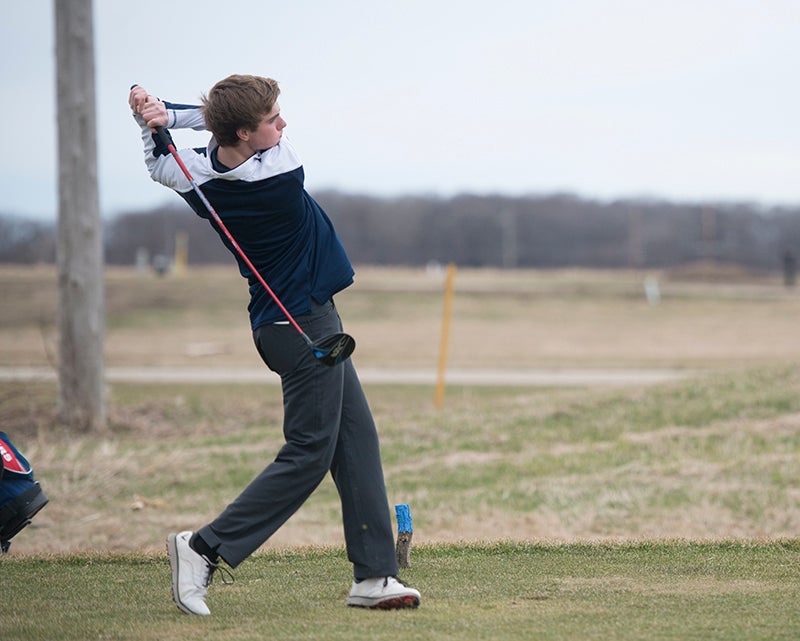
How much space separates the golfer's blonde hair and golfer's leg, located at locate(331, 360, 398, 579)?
40.3 inches

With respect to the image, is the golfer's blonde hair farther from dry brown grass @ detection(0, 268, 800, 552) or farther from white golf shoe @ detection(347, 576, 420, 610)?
dry brown grass @ detection(0, 268, 800, 552)

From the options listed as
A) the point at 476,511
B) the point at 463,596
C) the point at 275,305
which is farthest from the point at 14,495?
the point at 476,511

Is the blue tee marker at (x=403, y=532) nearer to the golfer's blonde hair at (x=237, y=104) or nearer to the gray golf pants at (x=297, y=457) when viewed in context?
the gray golf pants at (x=297, y=457)

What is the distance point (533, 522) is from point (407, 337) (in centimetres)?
2430

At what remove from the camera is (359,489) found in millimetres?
4668

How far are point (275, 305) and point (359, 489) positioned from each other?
819 millimetres

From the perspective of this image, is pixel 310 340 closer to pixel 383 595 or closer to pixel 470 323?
pixel 383 595

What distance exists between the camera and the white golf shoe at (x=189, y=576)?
14.5 ft

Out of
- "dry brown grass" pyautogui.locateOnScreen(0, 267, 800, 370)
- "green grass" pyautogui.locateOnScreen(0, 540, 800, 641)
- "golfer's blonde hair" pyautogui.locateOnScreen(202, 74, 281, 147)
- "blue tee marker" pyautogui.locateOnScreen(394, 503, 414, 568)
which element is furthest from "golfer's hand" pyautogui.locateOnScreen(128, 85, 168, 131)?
"dry brown grass" pyautogui.locateOnScreen(0, 267, 800, 370)

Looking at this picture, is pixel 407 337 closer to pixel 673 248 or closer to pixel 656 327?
pixel 656 327

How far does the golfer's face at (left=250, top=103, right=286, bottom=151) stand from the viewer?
4352mm

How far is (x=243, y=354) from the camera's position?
27.8 metres

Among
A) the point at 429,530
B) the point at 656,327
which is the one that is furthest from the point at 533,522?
the point at 656,327

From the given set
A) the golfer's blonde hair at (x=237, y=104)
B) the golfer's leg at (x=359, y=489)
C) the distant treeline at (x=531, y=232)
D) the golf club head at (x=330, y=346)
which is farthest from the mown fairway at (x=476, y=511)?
the distant treeline at (x=531, y=232)
